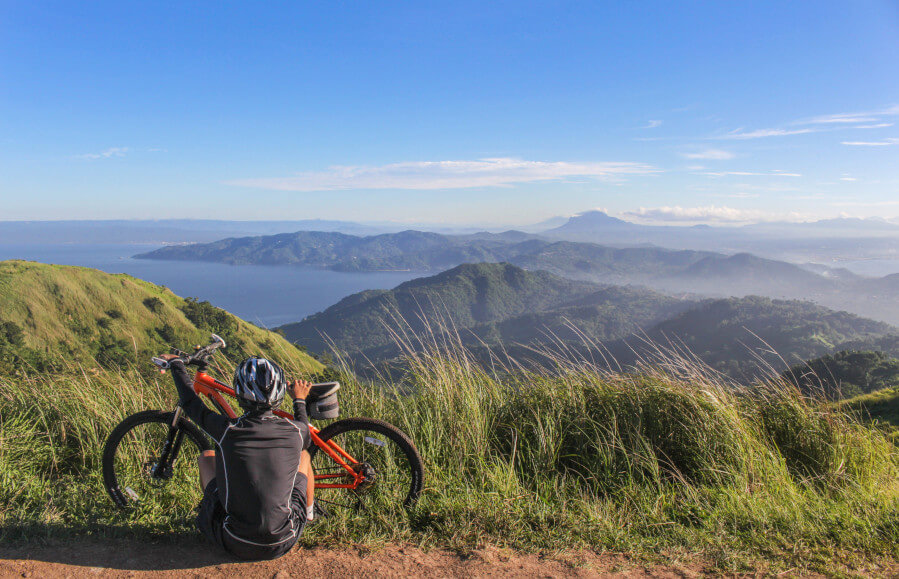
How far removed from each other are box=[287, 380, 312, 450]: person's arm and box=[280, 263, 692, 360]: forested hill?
5949cm

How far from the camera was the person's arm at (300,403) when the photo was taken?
2.62 m

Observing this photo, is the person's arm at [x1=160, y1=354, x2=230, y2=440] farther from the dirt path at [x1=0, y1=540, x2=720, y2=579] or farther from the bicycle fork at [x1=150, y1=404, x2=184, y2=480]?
the dirt path at [x1=0, y1=540, x2=720, y2=579]

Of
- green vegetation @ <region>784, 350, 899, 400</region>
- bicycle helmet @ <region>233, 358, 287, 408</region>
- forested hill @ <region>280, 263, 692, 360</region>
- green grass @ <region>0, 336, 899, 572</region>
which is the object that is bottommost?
forested hill @ <region>280, 263, 692, 360</region>

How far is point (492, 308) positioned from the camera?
6137 inches

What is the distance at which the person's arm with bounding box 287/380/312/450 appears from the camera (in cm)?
262

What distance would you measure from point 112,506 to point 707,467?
13.4 feet

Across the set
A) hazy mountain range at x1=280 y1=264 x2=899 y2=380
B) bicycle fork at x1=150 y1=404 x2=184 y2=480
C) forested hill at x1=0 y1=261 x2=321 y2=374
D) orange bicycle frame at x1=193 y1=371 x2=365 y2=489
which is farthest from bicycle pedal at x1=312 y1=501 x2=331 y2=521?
hazy mountain range at x1=280 y1=264 x2=899 y2=380

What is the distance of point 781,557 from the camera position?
2482 mm

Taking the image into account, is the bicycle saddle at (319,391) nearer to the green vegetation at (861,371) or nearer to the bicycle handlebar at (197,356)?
the bicycle handlebar at (197,356)

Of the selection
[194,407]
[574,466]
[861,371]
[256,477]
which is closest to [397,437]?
[256,477]

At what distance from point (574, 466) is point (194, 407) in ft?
8.94

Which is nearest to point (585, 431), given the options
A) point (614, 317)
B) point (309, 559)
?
point (309, 559)

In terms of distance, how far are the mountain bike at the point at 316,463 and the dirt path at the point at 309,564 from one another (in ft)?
1.22

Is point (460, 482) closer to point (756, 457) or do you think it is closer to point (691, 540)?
point (691, 540)
